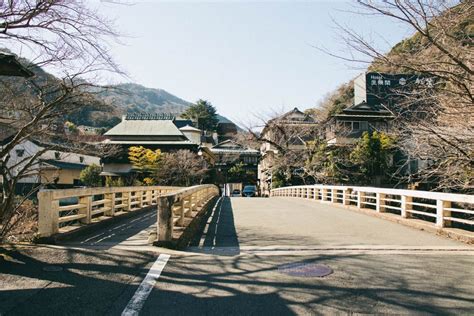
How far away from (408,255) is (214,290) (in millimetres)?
3627

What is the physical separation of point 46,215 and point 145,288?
3.26 m

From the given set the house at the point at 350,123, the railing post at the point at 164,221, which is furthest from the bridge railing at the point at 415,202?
the house at the point at 350,123

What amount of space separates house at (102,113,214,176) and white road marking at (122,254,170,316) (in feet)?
134

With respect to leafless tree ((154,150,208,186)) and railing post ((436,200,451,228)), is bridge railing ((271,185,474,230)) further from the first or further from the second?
leafless tree ((154,150,208,186))

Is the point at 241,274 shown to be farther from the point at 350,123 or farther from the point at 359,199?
the point at 350,123

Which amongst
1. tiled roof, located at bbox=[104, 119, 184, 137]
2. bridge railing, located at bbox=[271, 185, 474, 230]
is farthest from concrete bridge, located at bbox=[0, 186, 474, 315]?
tiled roof, located at bbox=[104, 119, 184, 137]

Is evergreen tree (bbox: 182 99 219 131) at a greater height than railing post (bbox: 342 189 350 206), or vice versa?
evergreen tree (bbox: 182 99 219 131)

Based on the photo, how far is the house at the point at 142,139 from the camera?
47.5 metres

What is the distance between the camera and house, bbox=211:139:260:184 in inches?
2338

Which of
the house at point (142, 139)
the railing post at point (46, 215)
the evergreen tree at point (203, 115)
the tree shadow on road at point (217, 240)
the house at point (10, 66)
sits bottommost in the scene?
the tree shadow on road at point (217, 240)

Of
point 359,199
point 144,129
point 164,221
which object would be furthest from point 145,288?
point 144,129

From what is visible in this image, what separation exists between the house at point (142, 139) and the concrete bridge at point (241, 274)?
39.8 meters

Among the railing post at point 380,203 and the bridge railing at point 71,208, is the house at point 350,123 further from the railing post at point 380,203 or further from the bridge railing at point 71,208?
the bridge railing at point 71,208

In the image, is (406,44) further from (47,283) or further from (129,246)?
(47,283)
